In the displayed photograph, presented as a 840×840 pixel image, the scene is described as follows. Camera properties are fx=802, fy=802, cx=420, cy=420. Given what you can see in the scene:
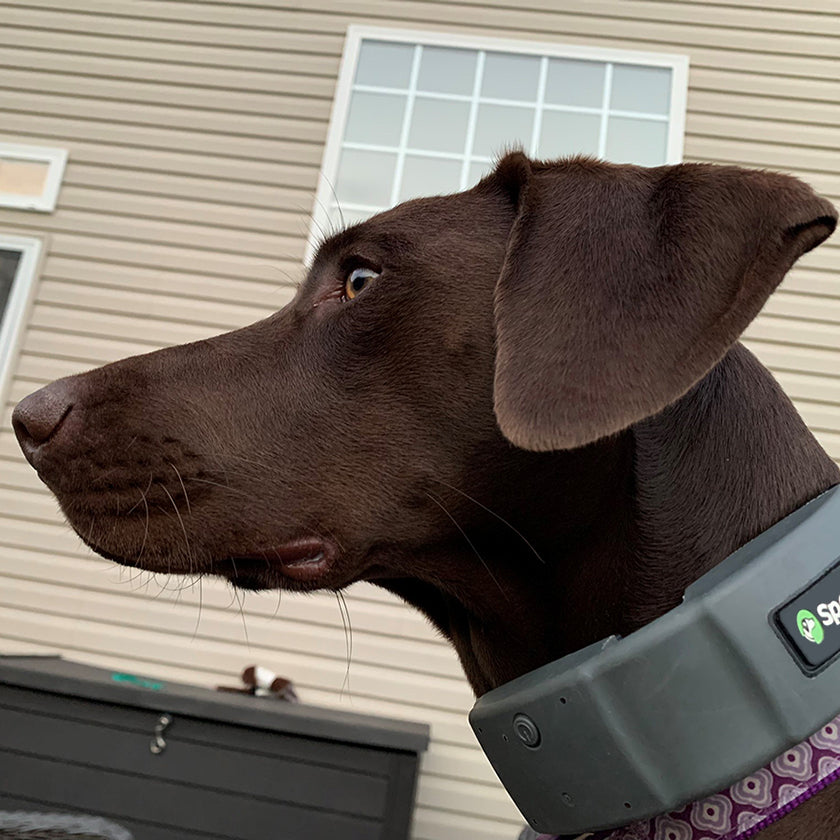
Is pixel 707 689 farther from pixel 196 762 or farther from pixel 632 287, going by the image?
pixel 196 762

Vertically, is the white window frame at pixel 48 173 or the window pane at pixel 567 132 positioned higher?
the window pane at pixel 567 132

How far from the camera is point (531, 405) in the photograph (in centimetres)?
111

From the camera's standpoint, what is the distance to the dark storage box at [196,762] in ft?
9.67

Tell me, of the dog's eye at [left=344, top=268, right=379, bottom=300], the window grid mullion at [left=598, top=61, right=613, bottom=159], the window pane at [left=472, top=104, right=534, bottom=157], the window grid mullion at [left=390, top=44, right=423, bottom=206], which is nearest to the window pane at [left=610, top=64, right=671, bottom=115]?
the window grid mullion at [left=598, top=61, right=613, bottom=159]

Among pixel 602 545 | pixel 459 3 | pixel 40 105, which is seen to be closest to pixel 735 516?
pixel 602 545

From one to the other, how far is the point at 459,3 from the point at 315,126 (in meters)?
1.10

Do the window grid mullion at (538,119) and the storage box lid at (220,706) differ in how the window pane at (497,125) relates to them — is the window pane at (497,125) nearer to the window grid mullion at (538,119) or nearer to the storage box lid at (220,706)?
the window grid mullion at (538,119)

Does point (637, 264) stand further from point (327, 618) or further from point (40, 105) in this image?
point (40, 105)

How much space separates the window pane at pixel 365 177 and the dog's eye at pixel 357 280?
119 inches

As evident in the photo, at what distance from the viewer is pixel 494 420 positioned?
52.5 inches

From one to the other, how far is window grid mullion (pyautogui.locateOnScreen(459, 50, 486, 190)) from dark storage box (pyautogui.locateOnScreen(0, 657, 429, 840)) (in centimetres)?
288

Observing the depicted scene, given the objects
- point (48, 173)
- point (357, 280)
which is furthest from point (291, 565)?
point (48, 173)

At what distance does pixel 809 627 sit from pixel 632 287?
509 mm

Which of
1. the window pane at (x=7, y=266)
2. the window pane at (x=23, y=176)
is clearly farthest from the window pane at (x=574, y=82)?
the window pane at (x=7, y=266)
